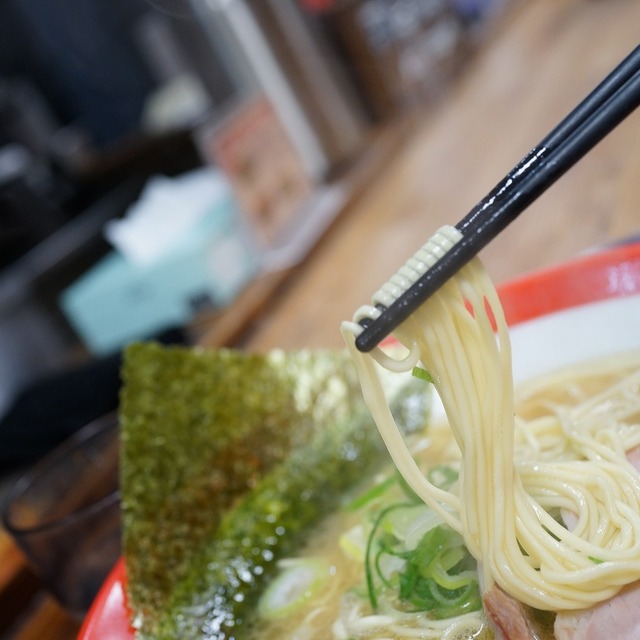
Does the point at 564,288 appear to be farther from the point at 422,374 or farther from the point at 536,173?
the point at 536,173

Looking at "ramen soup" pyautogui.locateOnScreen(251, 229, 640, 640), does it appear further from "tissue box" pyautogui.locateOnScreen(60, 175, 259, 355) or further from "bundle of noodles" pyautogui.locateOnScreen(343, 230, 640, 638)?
"tissue box" pyautogui.locateOnScreen(60, 175, 259, 355)

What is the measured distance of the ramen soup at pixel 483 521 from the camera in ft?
2.86

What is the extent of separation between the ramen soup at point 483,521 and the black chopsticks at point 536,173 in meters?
0.02

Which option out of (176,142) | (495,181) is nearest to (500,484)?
(495,181)

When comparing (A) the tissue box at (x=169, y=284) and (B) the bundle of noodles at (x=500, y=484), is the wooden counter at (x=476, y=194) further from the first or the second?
(B) the bundle of noodles at (x=500, y=484)

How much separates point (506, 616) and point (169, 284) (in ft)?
8.00

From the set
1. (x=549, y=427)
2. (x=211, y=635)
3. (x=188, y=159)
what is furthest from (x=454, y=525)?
(x=188, y=159)

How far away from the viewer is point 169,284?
3111mm

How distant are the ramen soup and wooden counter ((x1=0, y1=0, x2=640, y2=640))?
0.56 meters

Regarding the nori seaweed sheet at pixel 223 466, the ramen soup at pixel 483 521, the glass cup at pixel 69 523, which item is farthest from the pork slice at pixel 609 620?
the glass cup at pixel 69 523

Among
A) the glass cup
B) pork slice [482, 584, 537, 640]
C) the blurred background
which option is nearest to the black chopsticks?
pork slice [482, 584, 537, 640]

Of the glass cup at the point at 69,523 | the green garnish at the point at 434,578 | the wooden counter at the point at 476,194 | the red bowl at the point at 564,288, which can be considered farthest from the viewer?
the wooden counter at the point at 476,194

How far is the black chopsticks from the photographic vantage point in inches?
29.6

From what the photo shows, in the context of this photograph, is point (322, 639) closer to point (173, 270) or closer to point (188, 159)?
point (173, 270)
